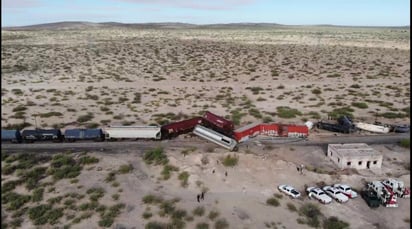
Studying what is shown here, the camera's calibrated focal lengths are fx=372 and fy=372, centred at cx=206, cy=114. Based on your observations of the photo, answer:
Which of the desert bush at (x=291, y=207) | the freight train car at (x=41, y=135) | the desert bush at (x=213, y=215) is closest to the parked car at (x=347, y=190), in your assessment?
the desert bush at (x=291, y=207)

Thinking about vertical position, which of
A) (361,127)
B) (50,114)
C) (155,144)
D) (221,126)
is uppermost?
(221,126)

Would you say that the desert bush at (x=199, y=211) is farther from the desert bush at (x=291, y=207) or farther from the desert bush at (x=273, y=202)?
the desert bush at (x=291, y=207)

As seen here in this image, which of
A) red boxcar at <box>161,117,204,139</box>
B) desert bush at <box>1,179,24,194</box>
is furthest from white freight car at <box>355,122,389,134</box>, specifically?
desert bush at <box>1,179,24,194</box>

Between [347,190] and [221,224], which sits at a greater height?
[347,190]

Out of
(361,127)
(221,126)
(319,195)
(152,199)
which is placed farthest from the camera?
(361,127)

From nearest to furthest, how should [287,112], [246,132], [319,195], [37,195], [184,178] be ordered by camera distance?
[37,195]
[319,195]
[184,178]
[246,132]
[287,112]

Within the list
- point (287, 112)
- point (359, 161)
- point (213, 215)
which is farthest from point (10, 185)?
point (287, 112)

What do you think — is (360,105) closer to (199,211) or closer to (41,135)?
(199,211)

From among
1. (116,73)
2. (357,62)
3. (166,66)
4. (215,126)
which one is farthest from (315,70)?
(215,126)
